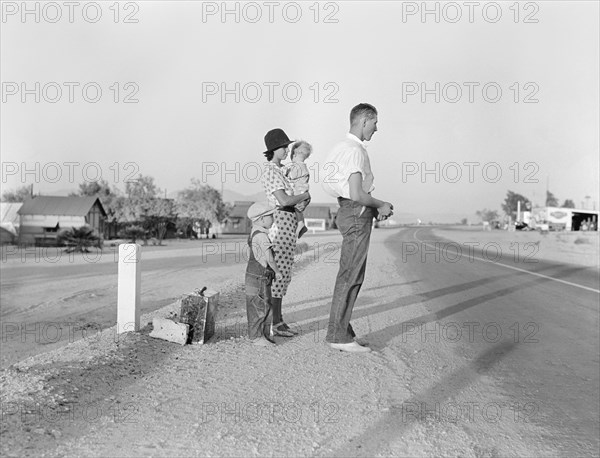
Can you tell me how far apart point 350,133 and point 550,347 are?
3937mm

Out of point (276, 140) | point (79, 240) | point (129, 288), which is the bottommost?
point (79, 240)

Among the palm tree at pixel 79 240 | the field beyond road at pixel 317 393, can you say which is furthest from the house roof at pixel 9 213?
the field beyond road at pixel 317 393

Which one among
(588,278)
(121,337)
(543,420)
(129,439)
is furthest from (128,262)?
(588,278)

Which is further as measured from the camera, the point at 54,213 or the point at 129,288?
the point at 54,213

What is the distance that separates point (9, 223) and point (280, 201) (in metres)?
40.5

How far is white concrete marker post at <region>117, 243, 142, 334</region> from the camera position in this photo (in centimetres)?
574

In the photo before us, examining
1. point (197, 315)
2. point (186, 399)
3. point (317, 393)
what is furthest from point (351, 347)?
point (186, 399)

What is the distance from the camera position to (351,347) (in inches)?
205

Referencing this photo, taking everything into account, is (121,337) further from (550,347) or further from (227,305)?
(550,347)

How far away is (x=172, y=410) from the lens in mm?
3531

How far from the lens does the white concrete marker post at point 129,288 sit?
5742 millimetres

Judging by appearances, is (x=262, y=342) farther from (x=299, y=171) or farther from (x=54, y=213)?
(x=54, y=213)

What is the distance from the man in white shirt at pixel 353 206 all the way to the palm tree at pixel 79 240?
95.6 ft

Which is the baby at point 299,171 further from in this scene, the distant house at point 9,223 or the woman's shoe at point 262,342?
the distant house at point 9,223
